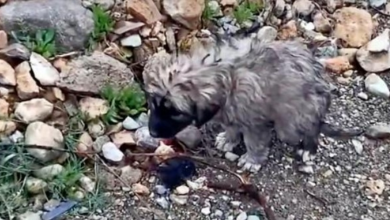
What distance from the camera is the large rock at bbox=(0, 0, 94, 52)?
12.2 feet

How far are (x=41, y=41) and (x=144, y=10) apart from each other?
1.55ft

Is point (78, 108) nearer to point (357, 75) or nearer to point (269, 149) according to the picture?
point (269, 149)

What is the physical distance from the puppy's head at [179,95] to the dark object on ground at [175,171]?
232mm

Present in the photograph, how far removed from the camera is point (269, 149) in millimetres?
3648

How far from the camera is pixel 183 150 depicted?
3.63m

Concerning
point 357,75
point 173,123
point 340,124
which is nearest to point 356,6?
point 357,75

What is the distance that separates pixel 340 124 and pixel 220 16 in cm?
75

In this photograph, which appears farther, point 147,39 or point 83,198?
point 147,39

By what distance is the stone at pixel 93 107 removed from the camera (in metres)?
3.59

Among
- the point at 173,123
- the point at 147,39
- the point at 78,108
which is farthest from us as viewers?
the point at 147,39

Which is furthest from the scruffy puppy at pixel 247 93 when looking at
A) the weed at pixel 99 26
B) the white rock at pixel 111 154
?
the weed at pixel 99 26

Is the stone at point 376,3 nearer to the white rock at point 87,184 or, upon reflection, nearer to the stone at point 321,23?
the stone at point 321,23

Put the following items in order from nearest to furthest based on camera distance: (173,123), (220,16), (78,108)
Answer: (173,123), (78,108), (220,16)

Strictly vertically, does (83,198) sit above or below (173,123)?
below
